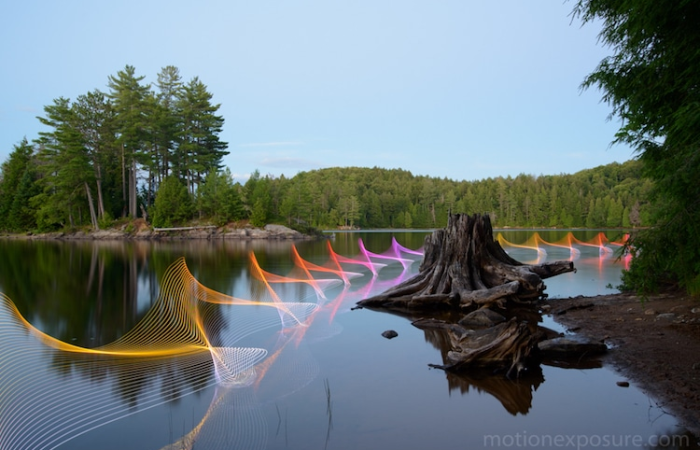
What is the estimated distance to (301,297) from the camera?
579 inches

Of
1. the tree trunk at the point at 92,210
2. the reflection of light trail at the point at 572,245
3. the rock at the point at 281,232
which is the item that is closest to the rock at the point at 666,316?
the reflection of light trail at the point at 572,245

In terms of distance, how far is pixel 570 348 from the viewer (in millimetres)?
7492

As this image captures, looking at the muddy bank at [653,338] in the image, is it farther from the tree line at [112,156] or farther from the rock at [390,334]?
the tree line at [112,156]

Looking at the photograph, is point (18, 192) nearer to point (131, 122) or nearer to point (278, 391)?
point (131, 122)

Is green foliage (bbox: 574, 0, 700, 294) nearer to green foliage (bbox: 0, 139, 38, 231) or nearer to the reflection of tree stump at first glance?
the reflection of tree stump

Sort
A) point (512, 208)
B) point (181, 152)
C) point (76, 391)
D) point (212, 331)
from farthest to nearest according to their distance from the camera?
1. point (512, 208)
2. point (181, 152)
3. point (212, 331)
4. point (76, 391)

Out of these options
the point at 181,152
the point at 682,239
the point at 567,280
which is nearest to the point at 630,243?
the point at 682,239

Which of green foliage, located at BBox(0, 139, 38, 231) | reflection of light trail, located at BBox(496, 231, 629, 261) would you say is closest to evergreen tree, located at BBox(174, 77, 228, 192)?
green foliage, located at BBox(0, 139, 38, 231)

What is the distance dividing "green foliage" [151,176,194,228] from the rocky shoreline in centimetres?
127

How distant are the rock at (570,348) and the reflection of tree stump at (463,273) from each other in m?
3.33

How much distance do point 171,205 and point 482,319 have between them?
159ft

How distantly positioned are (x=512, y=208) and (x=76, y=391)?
99.3 m

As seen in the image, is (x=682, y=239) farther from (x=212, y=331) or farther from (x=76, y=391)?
(x=212, y=331)

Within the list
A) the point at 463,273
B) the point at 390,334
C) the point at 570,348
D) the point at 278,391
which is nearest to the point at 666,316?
the point at 570,348
